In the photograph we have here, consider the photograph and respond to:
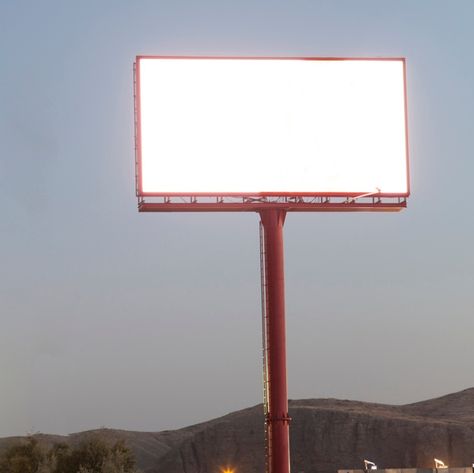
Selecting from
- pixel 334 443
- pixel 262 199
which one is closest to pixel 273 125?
pixel 262 199

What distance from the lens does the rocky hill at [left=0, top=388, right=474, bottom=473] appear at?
13538 cm

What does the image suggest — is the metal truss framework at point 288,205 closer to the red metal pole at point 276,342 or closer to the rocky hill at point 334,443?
the red metal pole at point 276,342

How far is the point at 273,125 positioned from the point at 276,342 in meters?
6.73

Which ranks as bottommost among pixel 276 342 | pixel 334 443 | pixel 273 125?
pixel 334 443

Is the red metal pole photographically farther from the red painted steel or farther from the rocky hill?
the rocky hill

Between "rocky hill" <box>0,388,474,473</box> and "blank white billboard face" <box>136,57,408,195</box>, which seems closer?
"blank white billboard face" <box>136,57,408,195</box>

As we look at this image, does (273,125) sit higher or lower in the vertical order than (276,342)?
higher

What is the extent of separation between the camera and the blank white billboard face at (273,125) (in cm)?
4016

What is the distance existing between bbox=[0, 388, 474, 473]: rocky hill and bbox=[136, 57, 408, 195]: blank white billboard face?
309 feet

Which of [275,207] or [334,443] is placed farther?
[334,443]

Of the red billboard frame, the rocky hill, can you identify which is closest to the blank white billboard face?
the red billboard frame

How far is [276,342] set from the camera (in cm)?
4075

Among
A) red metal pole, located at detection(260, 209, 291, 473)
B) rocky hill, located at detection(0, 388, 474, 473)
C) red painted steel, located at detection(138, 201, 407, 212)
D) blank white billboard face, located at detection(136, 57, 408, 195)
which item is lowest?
rocky hill, located at detection(0, 388, 474, 473)

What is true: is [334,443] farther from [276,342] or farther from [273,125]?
[273,125]
